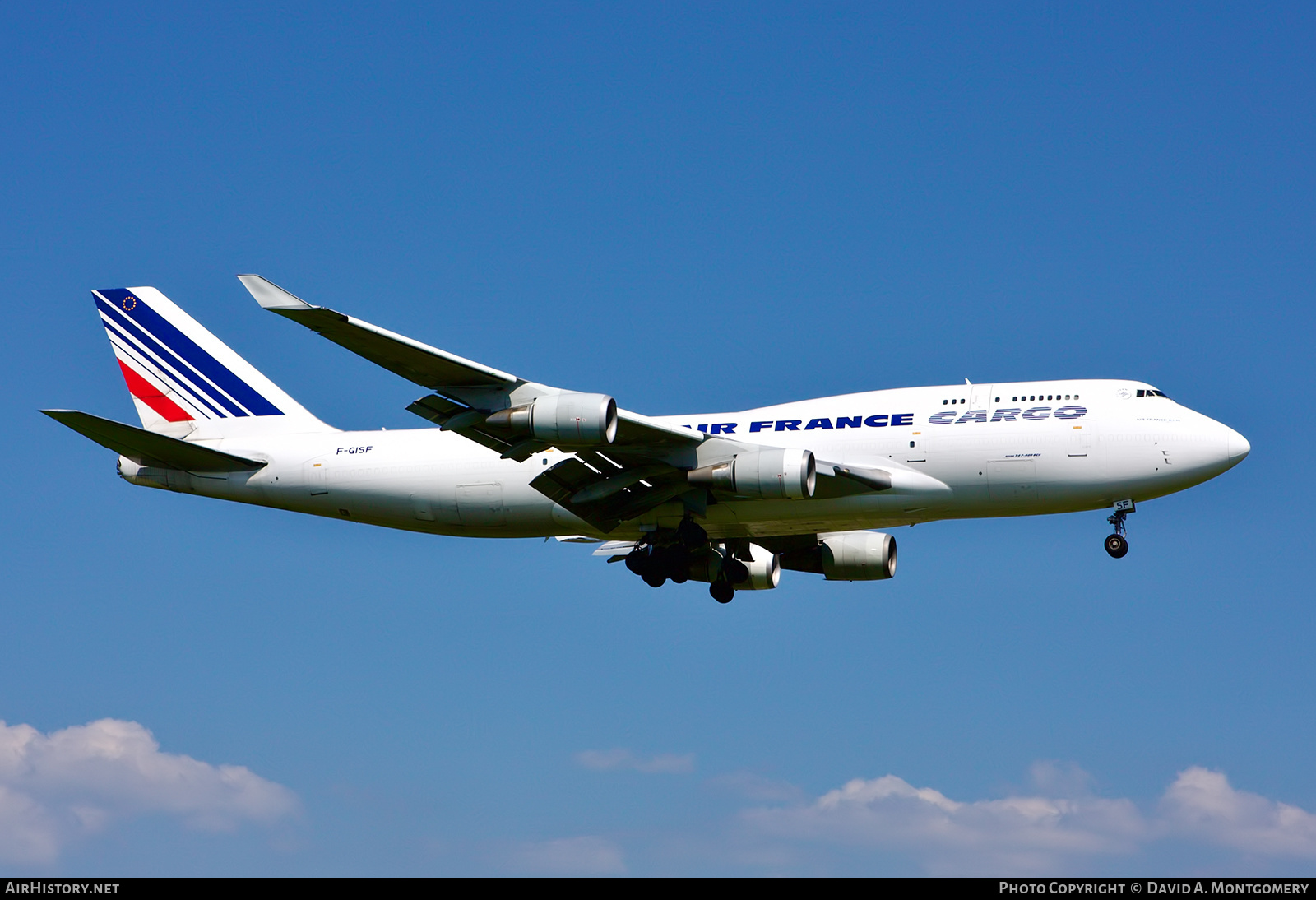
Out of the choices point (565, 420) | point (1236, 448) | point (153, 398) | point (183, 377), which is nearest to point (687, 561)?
point (565, 420)

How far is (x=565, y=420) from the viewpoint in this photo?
32094mm

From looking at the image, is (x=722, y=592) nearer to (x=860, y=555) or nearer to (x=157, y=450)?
(x=860, y=555)

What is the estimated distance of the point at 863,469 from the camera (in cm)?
3516

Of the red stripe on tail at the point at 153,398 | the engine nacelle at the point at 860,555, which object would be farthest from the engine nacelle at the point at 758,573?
the red stripe on tail at the point at 153,398

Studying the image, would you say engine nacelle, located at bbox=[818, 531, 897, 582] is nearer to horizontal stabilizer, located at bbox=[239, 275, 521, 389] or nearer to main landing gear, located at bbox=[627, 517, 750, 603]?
main landing gear, located at bbox=[627, 517, 750, 603]

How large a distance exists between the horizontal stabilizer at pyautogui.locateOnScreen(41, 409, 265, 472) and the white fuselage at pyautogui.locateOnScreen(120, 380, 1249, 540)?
291 mm

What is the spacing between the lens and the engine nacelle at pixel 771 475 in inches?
1336

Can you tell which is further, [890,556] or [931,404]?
[890,556]

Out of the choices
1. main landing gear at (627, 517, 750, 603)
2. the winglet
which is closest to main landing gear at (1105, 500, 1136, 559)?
main landing gear at (627, 517, 750, 603)

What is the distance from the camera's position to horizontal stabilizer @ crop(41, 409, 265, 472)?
3638 centimetres
